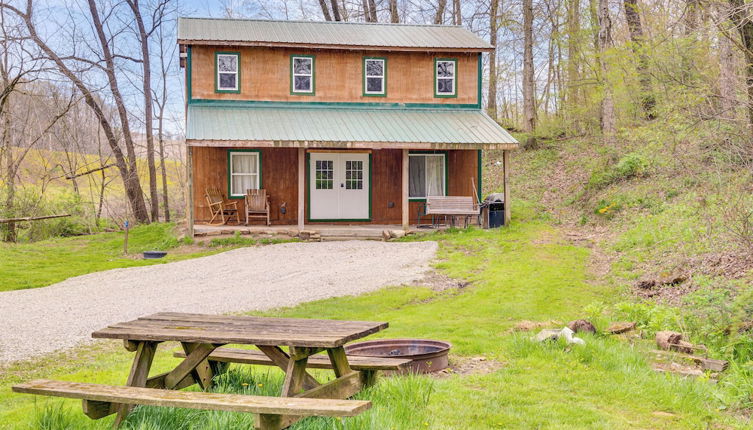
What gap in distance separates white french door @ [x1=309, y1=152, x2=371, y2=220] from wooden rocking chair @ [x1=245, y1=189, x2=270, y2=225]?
1349 millimetres

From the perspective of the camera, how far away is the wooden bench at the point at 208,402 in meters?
4.06

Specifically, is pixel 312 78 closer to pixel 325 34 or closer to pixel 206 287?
pixel 325 34

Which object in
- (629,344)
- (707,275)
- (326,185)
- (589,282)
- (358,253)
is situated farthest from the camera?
(326,185)

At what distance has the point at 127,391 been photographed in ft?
15.2

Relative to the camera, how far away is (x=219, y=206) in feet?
64.4

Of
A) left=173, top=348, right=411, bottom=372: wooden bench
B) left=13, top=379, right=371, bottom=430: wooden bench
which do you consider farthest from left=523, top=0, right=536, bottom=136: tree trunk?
left=13, top=379, right=371, bottom=430: wooden bench

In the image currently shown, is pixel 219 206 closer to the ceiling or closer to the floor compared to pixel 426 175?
closer to the floor

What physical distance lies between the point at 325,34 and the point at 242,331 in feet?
57.0

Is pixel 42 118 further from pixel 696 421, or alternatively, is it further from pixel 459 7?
pixel 696 421

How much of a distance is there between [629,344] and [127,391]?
523 cm

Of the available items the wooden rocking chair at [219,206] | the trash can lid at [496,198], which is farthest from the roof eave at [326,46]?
the trash can lid at [496,198]

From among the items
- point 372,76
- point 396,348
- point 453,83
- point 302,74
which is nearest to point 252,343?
point 396,348

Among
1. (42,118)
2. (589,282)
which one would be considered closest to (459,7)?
(42,118)

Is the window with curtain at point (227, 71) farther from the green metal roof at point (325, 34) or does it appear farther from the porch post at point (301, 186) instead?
the porch post at point (301, 186)
